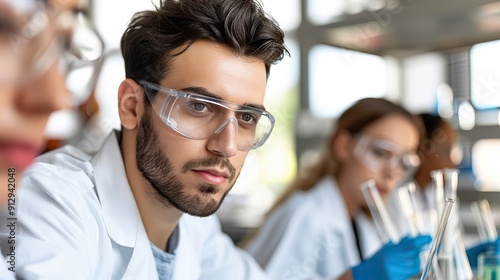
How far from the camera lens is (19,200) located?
94 centimetres

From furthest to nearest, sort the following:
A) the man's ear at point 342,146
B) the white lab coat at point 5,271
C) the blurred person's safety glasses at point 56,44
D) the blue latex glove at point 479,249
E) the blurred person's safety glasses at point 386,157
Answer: the man's ear at point 342,146
the blurred person's safety glasses at point 386,157
the blue latex glove at point 479,249
the blurred person's safety glasses at point 56,44
the white lab coat at point 5,271

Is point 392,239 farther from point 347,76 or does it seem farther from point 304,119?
point 304,119

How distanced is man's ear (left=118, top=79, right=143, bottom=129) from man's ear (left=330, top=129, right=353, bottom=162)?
37.9 inches

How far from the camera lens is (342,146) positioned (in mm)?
1919

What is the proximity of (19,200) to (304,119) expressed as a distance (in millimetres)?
1514

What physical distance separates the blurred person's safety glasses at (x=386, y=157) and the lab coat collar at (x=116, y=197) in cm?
89

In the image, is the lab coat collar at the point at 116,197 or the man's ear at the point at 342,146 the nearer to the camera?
the lab coat collar at the point at 116,197

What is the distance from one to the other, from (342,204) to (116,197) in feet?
3.31

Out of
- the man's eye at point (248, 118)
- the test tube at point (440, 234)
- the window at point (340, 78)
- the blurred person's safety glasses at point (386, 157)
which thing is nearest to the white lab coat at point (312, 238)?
the blurred person's safety glasses at point (386, 157)

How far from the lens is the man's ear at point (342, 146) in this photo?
6.18ft

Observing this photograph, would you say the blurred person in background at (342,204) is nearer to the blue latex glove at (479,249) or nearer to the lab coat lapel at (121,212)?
the blue latex glove at (479,249)

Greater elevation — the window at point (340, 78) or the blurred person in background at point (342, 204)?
the window at point (340, 78)

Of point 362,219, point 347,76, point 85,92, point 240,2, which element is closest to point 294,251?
point 362,219

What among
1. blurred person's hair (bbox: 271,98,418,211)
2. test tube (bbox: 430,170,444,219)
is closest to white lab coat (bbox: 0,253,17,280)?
test tube (bbox: 430,170,444,219)
